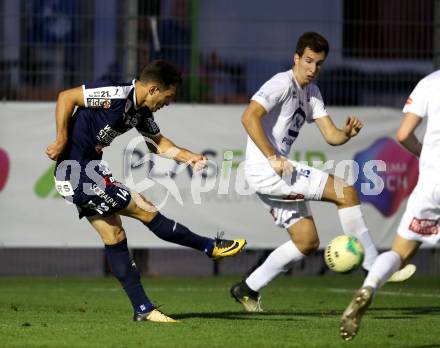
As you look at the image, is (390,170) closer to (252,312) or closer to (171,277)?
(171,277)

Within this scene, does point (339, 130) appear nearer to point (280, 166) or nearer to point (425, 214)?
point (280, 166)

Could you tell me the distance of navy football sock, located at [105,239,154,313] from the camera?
947 cm

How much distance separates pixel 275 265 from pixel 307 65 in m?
1.75

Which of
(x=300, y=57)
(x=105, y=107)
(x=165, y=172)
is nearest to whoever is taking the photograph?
(x=105, y=107)

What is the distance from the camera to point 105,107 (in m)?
9.41

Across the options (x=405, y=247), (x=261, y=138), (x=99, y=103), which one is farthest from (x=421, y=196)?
(x=99, y=103)

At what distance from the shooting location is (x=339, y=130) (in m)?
10.4

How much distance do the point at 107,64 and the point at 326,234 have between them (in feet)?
12.9

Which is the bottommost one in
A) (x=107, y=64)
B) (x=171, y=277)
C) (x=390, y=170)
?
(x=171, y=277)

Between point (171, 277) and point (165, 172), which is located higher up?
point (165, 172)

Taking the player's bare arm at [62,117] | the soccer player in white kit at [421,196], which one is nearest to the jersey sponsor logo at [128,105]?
the player's bare arm at [62,117]

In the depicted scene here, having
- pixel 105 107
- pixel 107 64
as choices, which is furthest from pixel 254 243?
pixel 105 107

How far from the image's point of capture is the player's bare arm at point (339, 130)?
9.83 m

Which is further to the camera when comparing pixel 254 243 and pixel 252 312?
pixel 254 243
